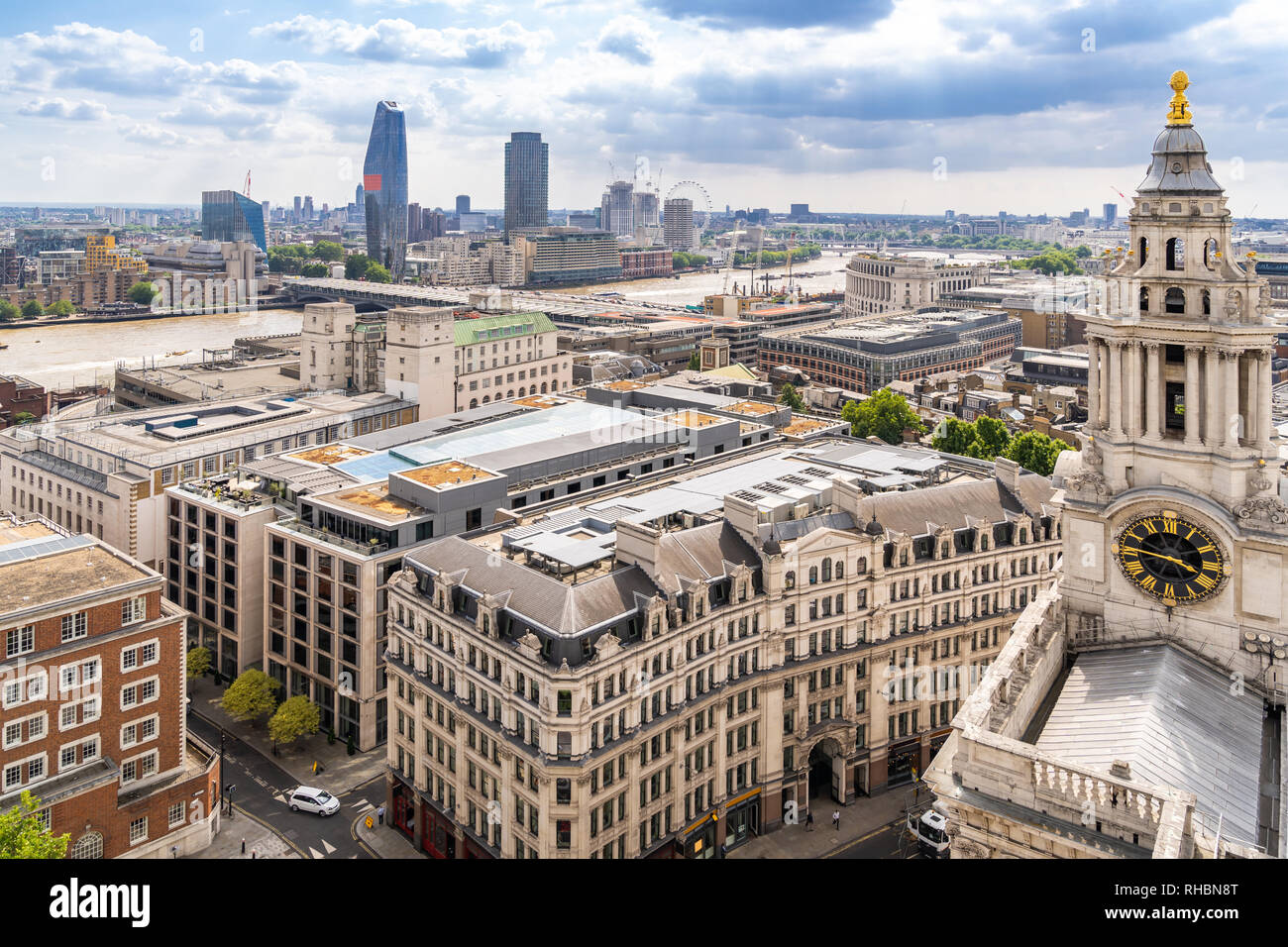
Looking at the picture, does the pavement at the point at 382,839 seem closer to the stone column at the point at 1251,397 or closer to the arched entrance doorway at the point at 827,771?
the arched entrance doorway at the point at 827,771

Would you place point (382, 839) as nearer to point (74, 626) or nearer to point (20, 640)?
point (74, 626)

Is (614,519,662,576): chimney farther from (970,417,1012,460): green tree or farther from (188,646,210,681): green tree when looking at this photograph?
(970,417,1012,460): green tree

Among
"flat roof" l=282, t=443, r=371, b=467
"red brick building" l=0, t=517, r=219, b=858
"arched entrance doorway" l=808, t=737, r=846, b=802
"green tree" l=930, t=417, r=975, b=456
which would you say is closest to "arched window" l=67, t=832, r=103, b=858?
"red brick building" l=0, t=517, r=219, b=858

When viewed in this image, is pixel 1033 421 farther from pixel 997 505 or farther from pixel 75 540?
pixel 75 540

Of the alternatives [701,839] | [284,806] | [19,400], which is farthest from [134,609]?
[19,400]
